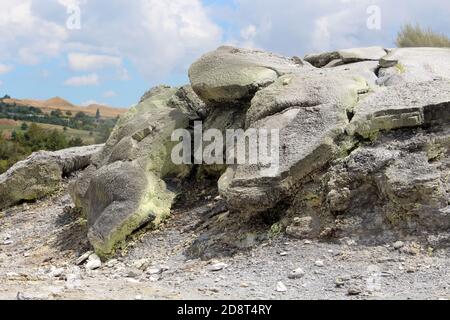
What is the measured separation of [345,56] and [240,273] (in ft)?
15.0

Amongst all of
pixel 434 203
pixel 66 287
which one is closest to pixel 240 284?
pixel 66 287

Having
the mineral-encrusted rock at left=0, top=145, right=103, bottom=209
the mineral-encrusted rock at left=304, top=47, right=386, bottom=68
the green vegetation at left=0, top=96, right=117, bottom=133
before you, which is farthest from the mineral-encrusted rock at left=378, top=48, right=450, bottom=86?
the green vegetation at left=0, top=96, right=117, bottom=133

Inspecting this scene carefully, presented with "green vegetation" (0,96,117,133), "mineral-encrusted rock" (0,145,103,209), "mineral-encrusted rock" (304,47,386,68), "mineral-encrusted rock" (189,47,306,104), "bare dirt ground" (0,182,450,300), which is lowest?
"bare dirt ground" (0,182,450,300)

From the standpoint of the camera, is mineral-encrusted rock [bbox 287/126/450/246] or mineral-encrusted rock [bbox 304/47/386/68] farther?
mineral-encrusted rock [bbox 304/47/386/68]

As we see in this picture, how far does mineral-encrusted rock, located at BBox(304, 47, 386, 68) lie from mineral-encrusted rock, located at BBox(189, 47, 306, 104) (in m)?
0.94

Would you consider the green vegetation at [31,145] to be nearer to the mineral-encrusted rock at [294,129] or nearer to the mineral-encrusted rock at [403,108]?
the mineral-encrusted rock at [294,129]

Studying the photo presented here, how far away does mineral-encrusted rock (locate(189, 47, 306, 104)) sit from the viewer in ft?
27.2

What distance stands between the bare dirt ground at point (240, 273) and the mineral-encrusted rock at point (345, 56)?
335 cm

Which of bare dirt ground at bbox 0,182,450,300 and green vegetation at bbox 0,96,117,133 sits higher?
green vegetation at bbox 0,96,117,133

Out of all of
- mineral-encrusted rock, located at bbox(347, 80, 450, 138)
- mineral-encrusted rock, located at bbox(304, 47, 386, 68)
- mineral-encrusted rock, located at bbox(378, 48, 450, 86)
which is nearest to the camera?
mineral-encrusted rock, located at bbox(347, 80, 450, 138)

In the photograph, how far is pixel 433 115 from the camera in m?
6.61

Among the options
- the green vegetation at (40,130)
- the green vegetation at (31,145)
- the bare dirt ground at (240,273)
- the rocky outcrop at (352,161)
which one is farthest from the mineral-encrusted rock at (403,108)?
the green vegetation at (31,145)

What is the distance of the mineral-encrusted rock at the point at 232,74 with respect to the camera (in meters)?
8.28

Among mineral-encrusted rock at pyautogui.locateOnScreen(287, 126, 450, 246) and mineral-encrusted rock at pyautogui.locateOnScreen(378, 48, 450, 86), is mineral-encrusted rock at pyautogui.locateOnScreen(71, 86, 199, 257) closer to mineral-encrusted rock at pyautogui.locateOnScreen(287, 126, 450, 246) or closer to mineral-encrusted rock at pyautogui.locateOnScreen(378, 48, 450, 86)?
mineral-encrusted rock at pyautogui.locateOnScreen(287, 126, 450, 246)
